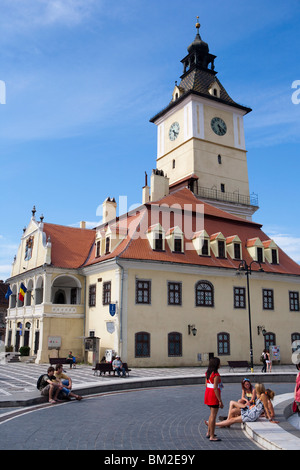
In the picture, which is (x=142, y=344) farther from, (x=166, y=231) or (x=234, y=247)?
(x=234, y=247)

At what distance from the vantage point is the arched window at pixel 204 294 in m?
32.4

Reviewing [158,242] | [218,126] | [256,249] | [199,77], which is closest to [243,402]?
[158,242]

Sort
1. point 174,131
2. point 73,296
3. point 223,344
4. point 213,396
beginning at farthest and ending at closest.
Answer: point 174,131
point 73,296
point 223,344
point 213,396

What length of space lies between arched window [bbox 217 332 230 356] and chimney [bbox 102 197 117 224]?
17.3 metres

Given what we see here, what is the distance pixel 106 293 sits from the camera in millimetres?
32156

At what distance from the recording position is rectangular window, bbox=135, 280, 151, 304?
1193 inches

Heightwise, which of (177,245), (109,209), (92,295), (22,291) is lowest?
(92,295)

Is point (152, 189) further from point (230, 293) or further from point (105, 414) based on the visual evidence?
point (105, 414)

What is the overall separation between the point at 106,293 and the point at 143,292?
326cm

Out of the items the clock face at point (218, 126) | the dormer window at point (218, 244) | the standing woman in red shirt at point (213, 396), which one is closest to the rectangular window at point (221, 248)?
the dormer window at point (218, 244)

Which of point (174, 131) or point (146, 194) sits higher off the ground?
point (174, 131)

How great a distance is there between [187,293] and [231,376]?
10176mm

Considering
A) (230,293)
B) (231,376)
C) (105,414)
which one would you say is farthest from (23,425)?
(230,293)

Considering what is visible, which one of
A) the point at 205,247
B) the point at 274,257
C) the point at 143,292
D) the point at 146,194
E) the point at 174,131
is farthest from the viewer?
the point at 174,131
